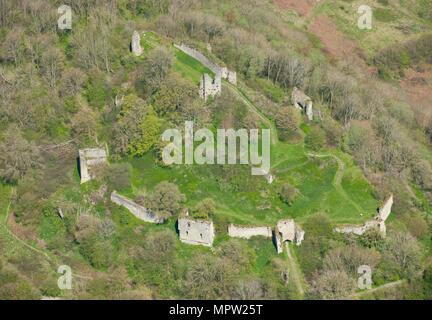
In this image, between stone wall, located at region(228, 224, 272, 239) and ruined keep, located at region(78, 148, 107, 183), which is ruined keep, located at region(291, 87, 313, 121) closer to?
stone wall, located at region(228, 224, 272, 239)

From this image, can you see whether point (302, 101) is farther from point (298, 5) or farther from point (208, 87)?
point (298, 5)

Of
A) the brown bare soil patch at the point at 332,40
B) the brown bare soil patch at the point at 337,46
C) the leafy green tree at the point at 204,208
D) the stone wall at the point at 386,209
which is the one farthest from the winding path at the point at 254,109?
the brown bare soil patch at the point at 332,40

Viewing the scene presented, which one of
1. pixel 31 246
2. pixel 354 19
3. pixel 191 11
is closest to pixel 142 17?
pixel 191 11

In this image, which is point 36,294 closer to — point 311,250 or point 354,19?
point 311,250

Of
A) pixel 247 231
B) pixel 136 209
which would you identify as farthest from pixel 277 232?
pixel 136 209

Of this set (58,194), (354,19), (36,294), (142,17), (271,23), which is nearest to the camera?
(36,294)

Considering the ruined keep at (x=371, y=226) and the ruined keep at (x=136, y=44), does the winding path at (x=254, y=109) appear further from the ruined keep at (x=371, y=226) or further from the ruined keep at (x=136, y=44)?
the ruined keep at (x=371, y=226)
